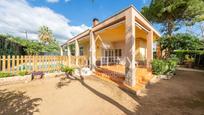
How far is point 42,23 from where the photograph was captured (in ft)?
127

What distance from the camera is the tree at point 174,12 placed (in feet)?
43.4

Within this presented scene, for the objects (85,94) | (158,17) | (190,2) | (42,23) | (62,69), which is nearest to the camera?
(85,94)

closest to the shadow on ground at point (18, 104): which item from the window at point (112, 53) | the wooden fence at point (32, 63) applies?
the wooden fence at point (32, 63)

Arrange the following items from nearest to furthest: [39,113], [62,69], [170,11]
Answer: [39,113] → [62,69] → [170,11]

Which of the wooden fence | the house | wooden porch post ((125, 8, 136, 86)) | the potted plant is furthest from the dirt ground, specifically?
the potted plant

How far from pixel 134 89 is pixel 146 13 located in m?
14.6

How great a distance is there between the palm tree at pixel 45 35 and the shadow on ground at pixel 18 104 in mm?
34854

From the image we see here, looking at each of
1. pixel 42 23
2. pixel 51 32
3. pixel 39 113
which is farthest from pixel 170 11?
pixel 42 23

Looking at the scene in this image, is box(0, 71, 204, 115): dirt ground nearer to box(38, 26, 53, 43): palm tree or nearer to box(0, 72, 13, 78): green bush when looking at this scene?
box(0, 72, 13, 78): green bush

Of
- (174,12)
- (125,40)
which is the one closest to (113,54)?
(125,40)

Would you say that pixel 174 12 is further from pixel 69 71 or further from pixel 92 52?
pixel 69 71

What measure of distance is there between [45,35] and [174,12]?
35.4m

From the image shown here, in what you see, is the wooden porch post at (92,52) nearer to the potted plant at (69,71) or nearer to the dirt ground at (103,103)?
the potted plant at (69,71)

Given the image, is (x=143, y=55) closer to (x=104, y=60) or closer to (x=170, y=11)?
(x=104, y=60)
